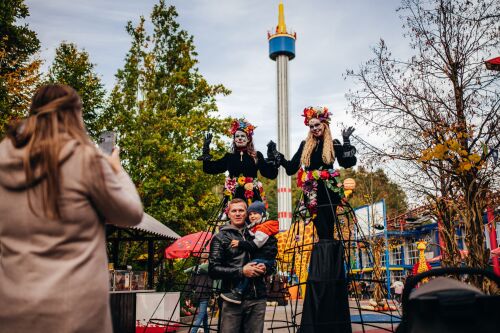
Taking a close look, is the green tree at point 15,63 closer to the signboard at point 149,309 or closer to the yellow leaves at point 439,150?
the signboard at point 149,309

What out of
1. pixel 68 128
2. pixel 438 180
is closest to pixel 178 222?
pixel 438 180

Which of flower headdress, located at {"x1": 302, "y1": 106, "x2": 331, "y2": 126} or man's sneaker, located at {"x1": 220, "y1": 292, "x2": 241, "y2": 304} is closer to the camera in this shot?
man's sneaker, located at {"x1": 220, "y1": 292, "x2": 241, "y2": 304}

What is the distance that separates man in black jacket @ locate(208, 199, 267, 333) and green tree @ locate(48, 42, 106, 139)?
15.0 meters

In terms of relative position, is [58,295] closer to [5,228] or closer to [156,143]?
[5,228]

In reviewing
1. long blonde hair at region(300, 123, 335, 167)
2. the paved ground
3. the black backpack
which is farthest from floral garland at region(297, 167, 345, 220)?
the black backpack

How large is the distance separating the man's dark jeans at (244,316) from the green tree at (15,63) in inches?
530

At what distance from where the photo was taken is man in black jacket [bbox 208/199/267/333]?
13.4 ft

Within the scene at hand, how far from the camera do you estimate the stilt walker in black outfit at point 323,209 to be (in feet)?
18.5

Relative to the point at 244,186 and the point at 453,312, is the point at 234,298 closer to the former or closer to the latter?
the point at 244,186

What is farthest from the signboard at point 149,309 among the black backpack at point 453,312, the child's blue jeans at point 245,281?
the black backpack at point 453,312

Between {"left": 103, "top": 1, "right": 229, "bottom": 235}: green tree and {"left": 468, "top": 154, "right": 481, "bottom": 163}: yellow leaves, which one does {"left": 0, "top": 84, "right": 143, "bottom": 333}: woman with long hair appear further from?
{"left": 103, "top": 1, "right": 229, "bottom": 235}: green tree

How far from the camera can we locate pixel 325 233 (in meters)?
6.17

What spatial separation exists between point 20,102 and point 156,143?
4.82m

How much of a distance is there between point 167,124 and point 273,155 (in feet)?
39.6
